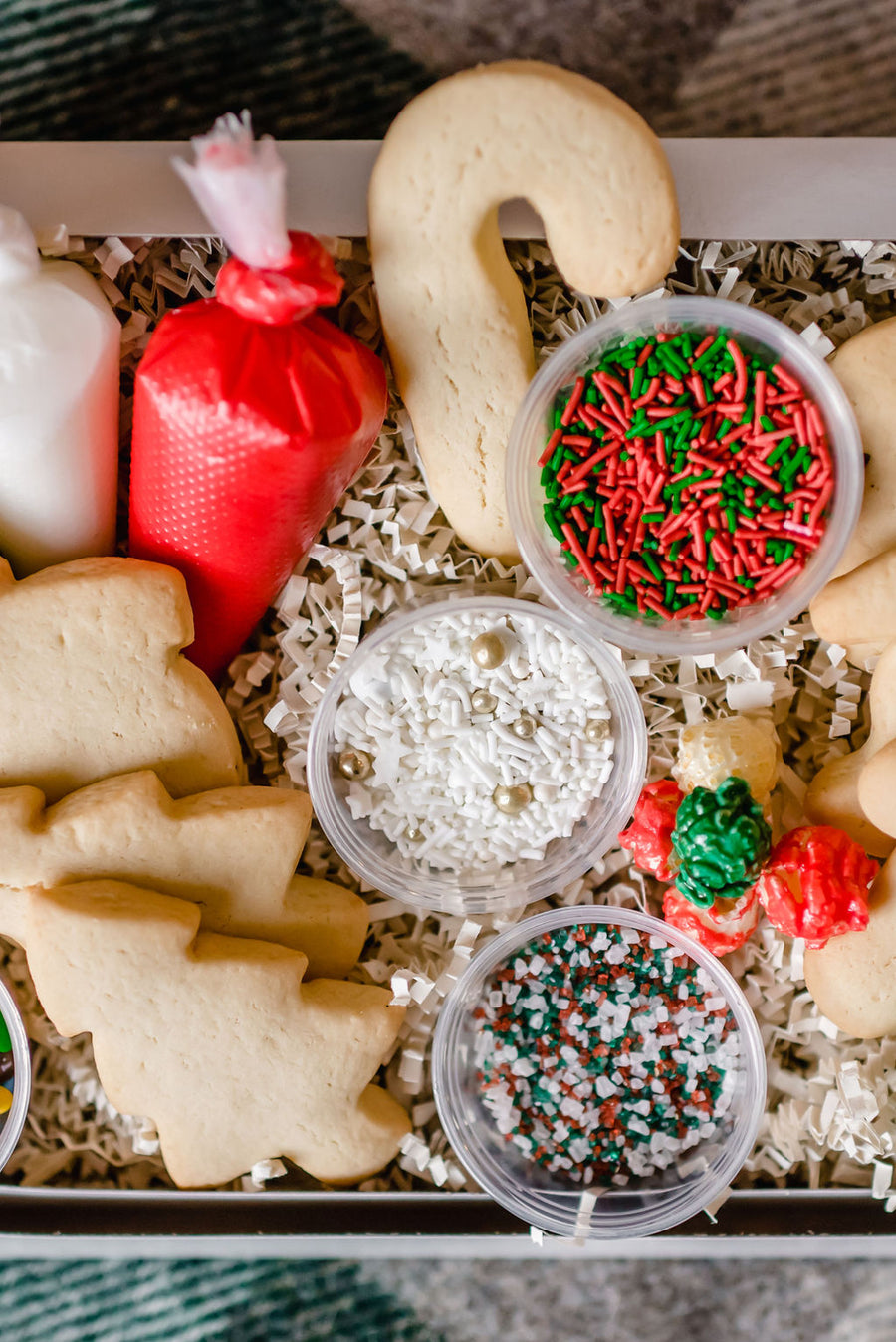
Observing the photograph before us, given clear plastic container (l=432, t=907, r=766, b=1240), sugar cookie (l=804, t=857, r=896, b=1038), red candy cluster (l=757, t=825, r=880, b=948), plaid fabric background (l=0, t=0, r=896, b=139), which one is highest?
plaid fabric background (l=0, t=0, r=896, b=139)

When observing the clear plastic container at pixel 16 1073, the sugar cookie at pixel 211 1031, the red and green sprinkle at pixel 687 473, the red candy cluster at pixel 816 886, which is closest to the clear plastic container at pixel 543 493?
the red and green sprinkle at pixel 687 473

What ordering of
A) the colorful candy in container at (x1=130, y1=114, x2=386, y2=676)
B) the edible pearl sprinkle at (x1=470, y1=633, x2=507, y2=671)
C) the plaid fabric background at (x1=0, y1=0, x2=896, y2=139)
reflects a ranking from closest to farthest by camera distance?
the colorful candy in container at (x1=130, y1=114, x2=386, y2=676) → the edible pearl sprinkle at (x1=470, y1=633, x2=507, y2=671) → the plaid fabric background at (x1=0, y1=0, x2=896, y2=139)

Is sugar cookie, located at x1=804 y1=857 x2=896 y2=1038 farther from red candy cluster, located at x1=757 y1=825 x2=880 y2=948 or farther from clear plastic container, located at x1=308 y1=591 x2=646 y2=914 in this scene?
→ clear plastic container, located at x1=308 y1=591 x2=646 y2=914

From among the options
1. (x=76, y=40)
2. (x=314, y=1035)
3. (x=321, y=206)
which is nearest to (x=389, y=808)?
(x=314, y=1035)

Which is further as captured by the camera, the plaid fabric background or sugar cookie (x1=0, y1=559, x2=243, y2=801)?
the plaid fabric background

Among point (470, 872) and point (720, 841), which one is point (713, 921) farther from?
point (470, 872)

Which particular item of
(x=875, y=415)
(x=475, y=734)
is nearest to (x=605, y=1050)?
(x=475, y=734)

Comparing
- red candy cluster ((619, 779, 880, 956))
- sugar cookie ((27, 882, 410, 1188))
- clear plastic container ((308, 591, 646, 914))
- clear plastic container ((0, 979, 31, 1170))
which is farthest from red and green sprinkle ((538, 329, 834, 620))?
clear plastic container ((0, 979, 31, 1170))
